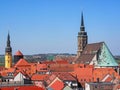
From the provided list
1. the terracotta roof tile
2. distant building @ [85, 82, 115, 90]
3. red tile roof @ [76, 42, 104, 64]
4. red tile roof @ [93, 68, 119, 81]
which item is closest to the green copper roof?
red tile roof @ [76, 42, 104, 64]

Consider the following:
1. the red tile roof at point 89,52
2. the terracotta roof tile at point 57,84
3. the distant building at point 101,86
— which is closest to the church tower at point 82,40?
the red tile roof at point 89,52

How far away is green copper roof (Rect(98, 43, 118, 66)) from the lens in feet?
350

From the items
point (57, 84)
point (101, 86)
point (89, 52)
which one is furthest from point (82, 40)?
point (101, 86)

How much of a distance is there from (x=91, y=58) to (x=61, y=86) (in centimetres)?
3553

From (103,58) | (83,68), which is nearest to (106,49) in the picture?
(103,58)

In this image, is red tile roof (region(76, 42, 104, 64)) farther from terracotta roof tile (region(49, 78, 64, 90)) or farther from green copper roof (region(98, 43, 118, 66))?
terracotta roof tile (region(49, 78, 64, 90))

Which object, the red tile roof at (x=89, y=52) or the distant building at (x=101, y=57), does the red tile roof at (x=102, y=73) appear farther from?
the red tile roof at (x=89, y=52)

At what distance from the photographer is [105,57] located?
107188 millimetres

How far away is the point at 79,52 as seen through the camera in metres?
129

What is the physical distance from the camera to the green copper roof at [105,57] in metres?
107

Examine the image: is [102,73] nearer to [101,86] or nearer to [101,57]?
[101,57]

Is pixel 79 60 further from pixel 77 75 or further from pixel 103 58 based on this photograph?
pixel 77 75

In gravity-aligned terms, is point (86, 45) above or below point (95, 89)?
above

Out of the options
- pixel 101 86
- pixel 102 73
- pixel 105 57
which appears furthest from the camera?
pixel 105 57
